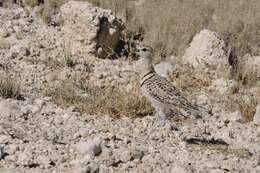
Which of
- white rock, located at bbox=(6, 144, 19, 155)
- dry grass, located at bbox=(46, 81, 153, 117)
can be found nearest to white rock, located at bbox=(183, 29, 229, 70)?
dry grass, located at bbox=(46, 81, 153, 117)

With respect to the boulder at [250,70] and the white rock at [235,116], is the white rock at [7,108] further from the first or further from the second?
the boulder at [250,70]

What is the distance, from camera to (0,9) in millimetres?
10391

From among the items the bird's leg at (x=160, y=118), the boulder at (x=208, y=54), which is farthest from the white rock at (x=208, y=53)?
the bird's leg at (x=160, y=118)

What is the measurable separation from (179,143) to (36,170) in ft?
5.77

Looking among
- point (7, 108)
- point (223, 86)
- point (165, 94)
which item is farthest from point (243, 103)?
point (7, 108)

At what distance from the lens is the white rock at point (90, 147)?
606 centimetres

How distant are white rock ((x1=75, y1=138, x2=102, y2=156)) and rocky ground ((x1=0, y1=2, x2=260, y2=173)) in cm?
1

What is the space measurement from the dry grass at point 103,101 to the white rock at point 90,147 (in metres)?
1.23

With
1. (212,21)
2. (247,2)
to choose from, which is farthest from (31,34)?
(247,2)

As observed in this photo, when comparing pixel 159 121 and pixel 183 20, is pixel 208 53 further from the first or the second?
pixel 159 121

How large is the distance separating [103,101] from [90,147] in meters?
1.48

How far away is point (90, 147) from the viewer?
6.08 m

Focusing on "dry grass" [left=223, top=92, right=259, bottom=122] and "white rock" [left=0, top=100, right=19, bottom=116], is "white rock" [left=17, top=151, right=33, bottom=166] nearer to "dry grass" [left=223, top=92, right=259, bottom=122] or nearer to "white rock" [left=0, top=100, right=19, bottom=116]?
"white rock" [left=0, top=100, right=19, bottom=116]

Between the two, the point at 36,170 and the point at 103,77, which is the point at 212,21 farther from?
the point at 36,170
